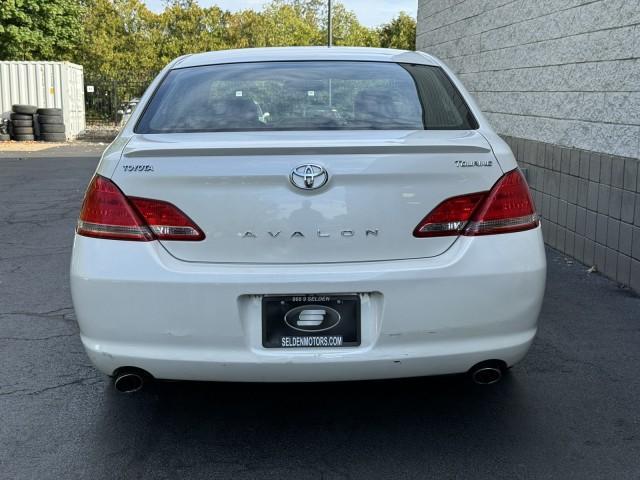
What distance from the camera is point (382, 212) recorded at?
2.96m

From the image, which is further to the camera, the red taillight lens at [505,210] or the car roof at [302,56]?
the car roof at [302,56]

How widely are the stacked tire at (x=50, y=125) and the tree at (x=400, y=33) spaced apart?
32.1 meters

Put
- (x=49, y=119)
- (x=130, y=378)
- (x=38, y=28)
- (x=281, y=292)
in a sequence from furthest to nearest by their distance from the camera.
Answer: (x=38, y=28), (x=49, y=119), (x=130, y=378), (x=281, y=292)

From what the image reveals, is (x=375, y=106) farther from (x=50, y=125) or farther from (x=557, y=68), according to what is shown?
(x=50, y=125)

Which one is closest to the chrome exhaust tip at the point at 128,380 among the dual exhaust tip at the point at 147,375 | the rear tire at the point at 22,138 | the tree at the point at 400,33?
the dual exhaust tip at the point at 147,375

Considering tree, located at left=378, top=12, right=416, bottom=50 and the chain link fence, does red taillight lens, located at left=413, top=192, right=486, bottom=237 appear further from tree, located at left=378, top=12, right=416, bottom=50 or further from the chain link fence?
tree, located at left=378, top=12, right=416, bottom=50

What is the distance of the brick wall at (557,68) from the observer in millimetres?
6066

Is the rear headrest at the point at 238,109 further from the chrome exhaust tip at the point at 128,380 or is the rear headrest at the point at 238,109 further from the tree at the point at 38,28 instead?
the tree at the point at 38,28

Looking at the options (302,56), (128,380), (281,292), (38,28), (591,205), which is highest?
(38,28)

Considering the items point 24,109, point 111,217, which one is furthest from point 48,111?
point 111,217

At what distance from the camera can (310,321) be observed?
9.73ft

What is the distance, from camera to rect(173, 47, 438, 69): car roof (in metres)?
3.99

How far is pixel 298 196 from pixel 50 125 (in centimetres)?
2217

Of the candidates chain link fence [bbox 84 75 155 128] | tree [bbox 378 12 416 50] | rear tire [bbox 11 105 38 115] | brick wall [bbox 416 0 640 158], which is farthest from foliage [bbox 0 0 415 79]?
brick wall [bbox 416 0 640 158]
